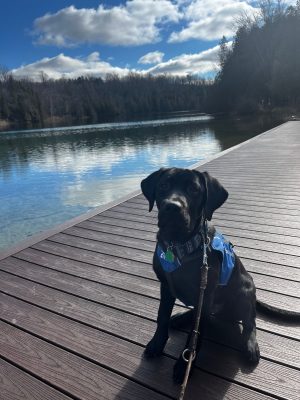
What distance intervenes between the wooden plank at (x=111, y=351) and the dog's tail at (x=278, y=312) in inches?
27.4

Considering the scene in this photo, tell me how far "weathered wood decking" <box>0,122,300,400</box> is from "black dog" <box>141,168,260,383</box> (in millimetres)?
154

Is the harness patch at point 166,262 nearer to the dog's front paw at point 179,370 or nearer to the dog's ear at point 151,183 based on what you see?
the dog's ear at point 151,183

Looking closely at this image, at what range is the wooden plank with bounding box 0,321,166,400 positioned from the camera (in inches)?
80.3

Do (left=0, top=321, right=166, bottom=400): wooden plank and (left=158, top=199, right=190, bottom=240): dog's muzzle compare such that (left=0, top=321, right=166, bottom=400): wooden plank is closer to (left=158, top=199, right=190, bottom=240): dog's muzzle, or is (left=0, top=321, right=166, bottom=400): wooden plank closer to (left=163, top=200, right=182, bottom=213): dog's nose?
(left=158, top=199, right=190, bottom=240): dog's muzzle

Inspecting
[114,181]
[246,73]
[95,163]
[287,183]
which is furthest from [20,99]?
[287,183]

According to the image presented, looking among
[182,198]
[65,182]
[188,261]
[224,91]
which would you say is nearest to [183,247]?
[188,261]

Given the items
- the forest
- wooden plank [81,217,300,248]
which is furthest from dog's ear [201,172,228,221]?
the forest

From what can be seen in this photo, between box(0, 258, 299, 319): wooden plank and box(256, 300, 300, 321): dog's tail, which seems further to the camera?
box(0, 258, 299, 319): wooden plank

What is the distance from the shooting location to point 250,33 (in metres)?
55.0

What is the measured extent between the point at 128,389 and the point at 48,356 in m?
0.66

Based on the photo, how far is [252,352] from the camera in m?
2.15

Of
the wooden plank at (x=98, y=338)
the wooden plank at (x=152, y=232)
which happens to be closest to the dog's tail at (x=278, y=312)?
the wooden plank at (x=98, y=338)

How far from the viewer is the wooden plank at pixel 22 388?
2055mm

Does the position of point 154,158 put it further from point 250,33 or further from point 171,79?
point 171,79
